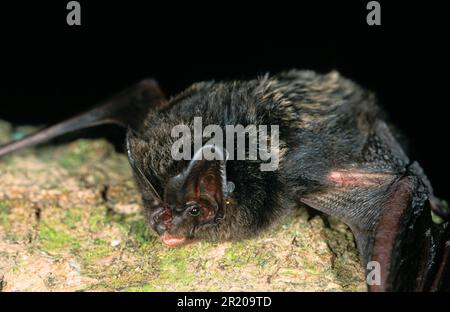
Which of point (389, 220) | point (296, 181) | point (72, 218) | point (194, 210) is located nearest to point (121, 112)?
point (72, 218)

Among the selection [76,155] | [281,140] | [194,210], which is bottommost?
[194,210]

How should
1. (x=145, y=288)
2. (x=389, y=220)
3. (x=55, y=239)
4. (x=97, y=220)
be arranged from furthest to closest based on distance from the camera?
(x=97, y=220) < (x=55, y=239) < (x=389, y=220) < (x=145, y=288)

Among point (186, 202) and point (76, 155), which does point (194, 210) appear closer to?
point (186, 202)

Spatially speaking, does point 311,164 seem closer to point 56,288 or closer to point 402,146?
point 402,146

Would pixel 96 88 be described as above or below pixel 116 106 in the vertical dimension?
above

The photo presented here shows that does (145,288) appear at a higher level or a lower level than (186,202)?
lower

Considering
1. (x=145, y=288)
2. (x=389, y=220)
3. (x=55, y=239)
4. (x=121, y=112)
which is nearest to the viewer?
(x=145, y=288)
